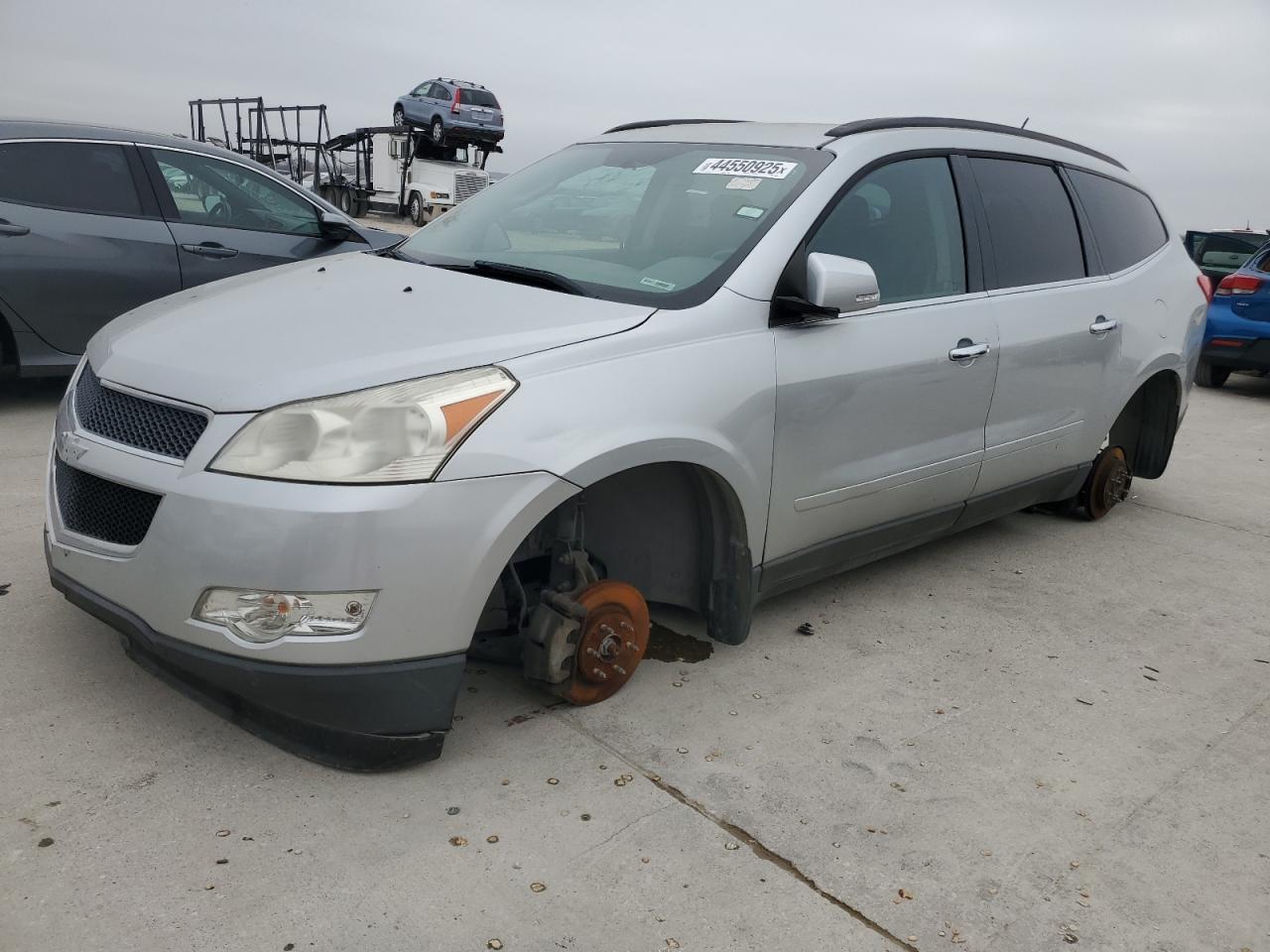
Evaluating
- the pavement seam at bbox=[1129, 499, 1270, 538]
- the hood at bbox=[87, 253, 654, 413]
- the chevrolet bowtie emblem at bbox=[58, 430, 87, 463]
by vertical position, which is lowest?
the pavement seam at bbox=[1129, 499, 1270, 538]

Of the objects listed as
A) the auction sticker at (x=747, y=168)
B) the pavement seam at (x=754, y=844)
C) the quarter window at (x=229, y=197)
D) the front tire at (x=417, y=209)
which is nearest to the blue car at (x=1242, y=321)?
the auction sticker at (x=747, y=168)

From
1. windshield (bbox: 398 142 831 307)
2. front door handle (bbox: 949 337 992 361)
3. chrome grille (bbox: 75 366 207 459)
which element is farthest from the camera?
front door handle (bbox: 949 337 992 361)

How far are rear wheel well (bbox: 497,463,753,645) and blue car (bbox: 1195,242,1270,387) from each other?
7619 millimetres

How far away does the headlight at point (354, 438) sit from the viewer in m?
2.48

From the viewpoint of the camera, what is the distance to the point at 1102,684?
11.8 ft

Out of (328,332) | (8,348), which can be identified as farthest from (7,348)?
(328,332)

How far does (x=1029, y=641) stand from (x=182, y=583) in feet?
9.16

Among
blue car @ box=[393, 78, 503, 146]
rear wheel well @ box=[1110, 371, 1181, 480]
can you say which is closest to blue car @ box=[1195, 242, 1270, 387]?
rear wheel well @ box=[1110, 371, 1181, 480]

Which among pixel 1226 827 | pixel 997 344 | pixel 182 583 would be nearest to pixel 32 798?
pixel 182 583

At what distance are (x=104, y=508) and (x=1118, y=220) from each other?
425 cm

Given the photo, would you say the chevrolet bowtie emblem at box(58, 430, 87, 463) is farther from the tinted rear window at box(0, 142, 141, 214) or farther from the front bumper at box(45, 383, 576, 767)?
the tinted rear window at box(0, 142, 141, 214)

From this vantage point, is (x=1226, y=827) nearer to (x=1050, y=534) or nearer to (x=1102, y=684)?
(x=1102, y=684)

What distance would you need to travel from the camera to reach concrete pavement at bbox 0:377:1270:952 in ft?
7.58

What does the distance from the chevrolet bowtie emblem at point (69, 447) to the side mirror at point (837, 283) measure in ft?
6.52
